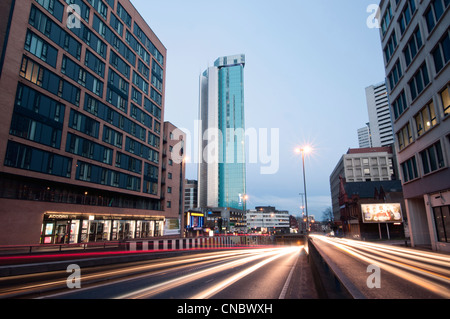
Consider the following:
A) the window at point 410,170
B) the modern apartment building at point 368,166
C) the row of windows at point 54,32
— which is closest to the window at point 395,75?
the window at point 410,170

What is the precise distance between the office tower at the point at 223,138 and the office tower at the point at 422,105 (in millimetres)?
134806

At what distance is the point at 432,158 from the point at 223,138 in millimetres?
153277

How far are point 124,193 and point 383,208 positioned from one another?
4660 cm

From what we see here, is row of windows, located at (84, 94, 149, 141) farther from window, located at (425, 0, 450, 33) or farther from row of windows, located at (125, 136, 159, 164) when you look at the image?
window, located at (425, 0, 450, 33)


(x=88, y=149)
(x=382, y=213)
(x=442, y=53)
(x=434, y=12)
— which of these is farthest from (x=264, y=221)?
(x=434, y=12)

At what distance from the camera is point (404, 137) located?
93.4ft

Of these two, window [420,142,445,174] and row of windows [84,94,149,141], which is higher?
row of windows [84,94,149,141]

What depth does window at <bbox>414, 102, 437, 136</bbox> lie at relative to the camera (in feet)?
73.2

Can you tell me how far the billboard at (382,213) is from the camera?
46.5 meters

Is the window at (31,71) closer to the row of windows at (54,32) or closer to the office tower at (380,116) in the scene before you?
the row of windows at (54,32)

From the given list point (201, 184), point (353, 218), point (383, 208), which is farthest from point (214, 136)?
point (383, 208)

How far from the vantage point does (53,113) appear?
104 ft

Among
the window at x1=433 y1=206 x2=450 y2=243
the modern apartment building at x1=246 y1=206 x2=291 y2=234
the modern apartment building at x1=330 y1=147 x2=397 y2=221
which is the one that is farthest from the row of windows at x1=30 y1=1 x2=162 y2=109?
the modern apartment building at x1=246 y1=206 x2=291 y2=234

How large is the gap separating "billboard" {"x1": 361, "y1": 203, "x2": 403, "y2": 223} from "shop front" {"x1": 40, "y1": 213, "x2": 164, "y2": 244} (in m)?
41.3
